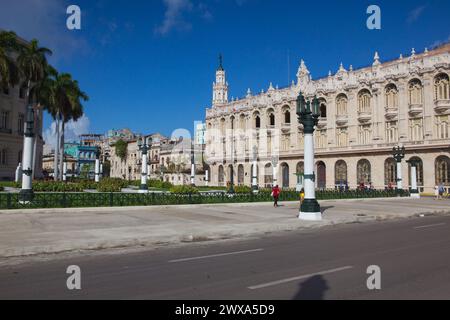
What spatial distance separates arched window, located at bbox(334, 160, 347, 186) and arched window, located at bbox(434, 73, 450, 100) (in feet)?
52.1

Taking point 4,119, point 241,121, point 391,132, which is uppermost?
point 241,121

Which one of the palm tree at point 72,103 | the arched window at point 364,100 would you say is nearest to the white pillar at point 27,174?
the palm tree at point 72,103

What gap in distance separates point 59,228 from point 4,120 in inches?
1925

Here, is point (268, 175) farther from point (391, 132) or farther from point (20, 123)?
point (20, 123)

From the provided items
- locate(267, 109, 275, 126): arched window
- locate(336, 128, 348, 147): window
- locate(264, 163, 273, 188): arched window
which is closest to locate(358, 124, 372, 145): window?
locate(336, 128, 348, 147): window

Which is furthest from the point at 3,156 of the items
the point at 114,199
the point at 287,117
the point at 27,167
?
the point at 287,117

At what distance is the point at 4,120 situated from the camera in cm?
5519

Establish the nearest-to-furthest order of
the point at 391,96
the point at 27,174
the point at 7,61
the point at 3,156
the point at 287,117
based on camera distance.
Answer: the point at 27,174
the point at 7,61
the point at 391,96
the point at 3,156
the point at 287,117

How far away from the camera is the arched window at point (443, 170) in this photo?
46562 millimetres

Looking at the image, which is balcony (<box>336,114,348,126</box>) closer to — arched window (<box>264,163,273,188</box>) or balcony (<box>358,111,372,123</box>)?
balcony (<box>358,111,372,123</box>)

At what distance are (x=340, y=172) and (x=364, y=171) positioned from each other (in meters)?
4.18

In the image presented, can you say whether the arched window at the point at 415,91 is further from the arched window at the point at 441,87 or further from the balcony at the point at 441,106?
the balcony at the point at 441,106

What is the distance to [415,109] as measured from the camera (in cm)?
4934
